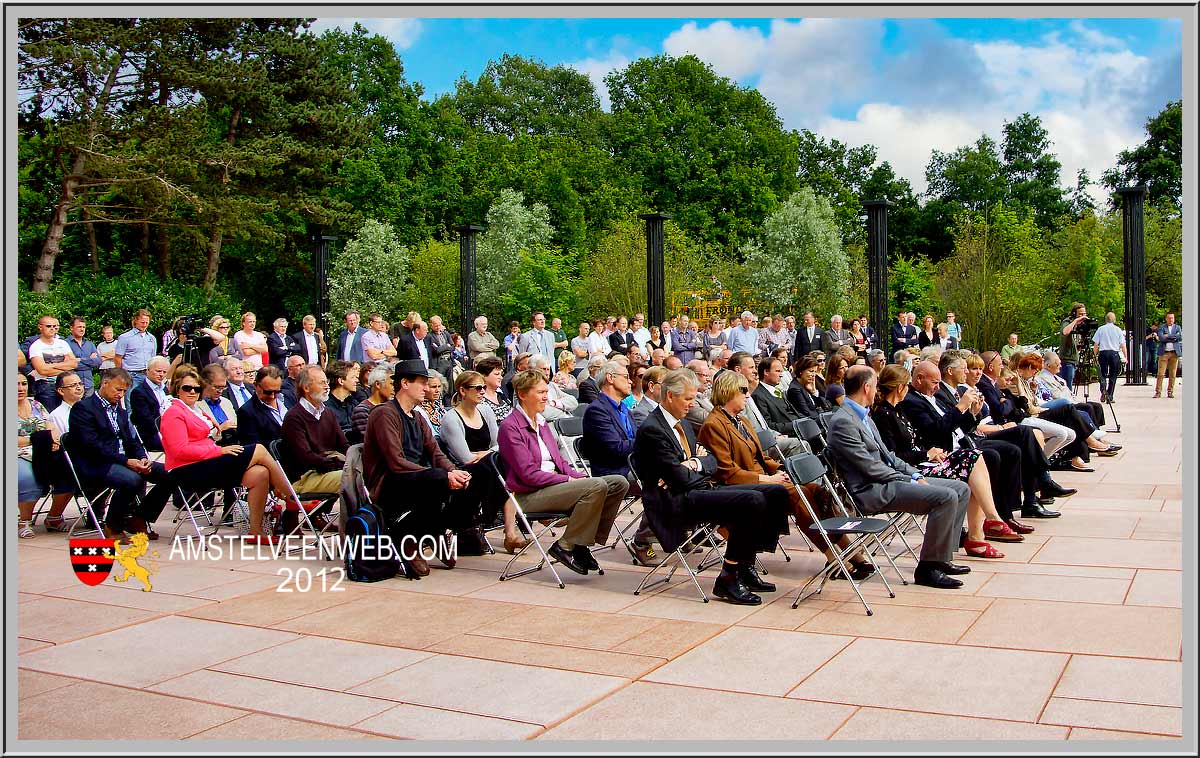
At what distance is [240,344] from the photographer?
45.9 ft

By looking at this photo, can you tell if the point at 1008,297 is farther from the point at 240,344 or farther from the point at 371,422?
the point at 371,422

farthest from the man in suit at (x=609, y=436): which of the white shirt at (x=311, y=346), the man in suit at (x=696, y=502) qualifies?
the white shirt at (x=311, y=346)

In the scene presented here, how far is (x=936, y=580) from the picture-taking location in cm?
640

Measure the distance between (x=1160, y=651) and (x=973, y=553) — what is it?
7.88ft

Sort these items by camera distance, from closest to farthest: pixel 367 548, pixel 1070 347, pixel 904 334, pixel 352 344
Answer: pixel 367 548 → pixel 352 344 → pixel 1070 347 → pixel 904 334

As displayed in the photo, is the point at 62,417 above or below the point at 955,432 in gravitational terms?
above

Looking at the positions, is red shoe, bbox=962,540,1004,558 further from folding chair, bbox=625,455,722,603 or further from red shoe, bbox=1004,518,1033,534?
folding chair, bbox=625,455,722,603

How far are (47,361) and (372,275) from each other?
25559mm

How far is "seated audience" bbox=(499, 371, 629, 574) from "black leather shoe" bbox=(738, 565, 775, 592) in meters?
1.05

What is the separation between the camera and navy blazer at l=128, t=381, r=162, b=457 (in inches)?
356

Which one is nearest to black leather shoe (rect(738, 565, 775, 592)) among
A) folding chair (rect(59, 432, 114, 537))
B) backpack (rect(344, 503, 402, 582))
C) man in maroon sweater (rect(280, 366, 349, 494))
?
backpack (rect(344, 503, 402, 582))

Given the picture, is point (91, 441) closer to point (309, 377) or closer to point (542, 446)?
point (309, 377)

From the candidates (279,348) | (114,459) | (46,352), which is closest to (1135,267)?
(279,348)

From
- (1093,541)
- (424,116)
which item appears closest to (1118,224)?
(424,116)
